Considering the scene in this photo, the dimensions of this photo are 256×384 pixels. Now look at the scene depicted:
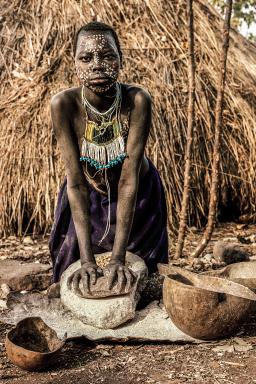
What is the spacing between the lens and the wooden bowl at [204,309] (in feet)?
8.73

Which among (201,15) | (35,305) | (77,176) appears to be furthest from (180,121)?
(35,305)

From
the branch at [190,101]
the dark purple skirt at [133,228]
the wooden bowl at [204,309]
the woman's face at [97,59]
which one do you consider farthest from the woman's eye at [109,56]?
the branch at [190,101]

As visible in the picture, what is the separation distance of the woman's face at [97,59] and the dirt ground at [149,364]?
138cm

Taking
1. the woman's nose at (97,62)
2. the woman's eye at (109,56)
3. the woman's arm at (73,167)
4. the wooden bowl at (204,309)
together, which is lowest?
the wooden bowl at (204,309)

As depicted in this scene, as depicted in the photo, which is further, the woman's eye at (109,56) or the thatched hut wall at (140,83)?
the thatched hut wall at (140,83)

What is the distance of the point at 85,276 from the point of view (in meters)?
3.03

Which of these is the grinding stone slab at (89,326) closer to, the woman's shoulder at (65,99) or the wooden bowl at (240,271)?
the wooden bowl at (240,271)

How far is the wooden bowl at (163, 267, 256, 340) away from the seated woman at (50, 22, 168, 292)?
1.02 ft

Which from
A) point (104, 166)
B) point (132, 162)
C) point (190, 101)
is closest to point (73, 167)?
point (104, 166)

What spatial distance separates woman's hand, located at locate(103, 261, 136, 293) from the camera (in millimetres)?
2967

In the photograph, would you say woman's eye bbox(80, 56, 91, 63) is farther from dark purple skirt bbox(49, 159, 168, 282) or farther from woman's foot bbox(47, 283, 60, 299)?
woman's foot bbox(47, 283, 60, 299)

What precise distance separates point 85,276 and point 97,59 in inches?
45.4

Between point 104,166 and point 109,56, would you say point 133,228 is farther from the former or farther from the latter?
point 109,56

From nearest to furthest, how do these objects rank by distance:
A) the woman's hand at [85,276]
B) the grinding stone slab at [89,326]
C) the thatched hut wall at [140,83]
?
1. the grinding stone slab at [89,326]
2. the woman's hand at [85,276]
3. the thatched hut wall at [140,83]
